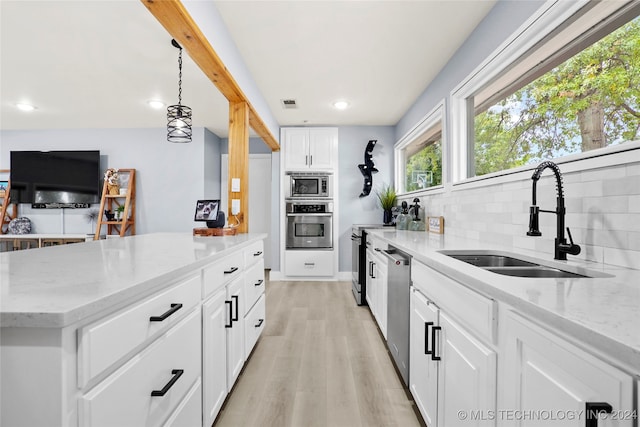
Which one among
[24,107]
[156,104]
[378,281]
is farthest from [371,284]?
[24,107]

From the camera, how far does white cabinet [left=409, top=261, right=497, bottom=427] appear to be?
0.94 m

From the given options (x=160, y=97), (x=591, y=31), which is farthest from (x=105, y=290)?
(x=160, y=97)

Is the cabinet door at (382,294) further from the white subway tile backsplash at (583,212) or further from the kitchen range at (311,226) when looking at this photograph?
the kitchen range at (311,226)

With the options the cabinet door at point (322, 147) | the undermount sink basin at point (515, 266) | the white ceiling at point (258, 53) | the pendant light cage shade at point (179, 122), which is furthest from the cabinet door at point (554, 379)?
the cabinet door at point (322, 147)

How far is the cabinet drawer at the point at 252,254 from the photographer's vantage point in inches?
82.2

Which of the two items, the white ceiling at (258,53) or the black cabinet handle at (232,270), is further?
the white ceiling at (258,53)

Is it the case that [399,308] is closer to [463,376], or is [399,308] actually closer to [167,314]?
[463,376]

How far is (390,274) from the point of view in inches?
85.9

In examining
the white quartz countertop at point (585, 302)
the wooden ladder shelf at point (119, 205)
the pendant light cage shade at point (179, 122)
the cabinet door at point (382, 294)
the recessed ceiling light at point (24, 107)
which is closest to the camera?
the white quartz countertop at point (585, 302)

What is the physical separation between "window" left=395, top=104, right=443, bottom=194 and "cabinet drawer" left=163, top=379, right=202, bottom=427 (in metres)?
2.75

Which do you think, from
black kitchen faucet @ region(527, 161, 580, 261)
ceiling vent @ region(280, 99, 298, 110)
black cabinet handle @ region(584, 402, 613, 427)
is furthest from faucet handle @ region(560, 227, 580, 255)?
ceiling vent @ region(280, 99, 298, 110)

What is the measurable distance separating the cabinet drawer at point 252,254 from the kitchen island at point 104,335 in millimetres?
611

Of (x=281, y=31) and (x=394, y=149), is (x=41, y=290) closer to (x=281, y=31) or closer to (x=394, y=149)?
(x=281, y=31)

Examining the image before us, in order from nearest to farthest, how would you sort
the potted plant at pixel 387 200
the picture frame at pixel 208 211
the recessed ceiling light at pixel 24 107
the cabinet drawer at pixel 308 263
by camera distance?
the picture frame at pixel 208 211 < the recessed ceiling light at pixel 24 107 < the potted plant at pixel 387 200 < the cabinet drawer at pixel 308 263
